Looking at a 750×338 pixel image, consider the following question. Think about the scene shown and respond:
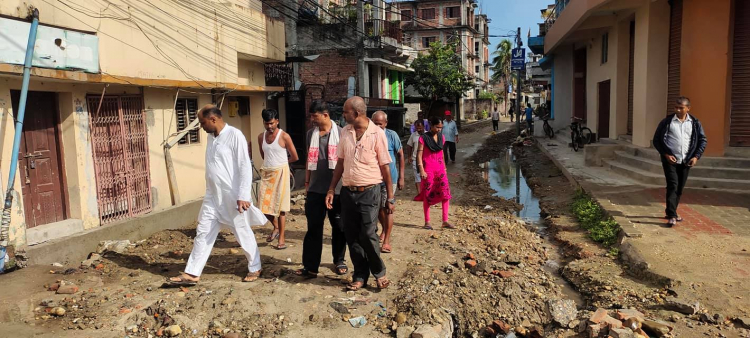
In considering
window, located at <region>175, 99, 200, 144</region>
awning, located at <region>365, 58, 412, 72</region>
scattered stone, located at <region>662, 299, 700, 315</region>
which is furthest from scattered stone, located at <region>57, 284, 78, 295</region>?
awning, located at <region>365, 58, 412, 72</region>

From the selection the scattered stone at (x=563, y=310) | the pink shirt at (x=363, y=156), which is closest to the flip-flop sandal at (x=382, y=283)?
the pink shirt at (x=363, y=156)

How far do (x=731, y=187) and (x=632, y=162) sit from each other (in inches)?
93.7

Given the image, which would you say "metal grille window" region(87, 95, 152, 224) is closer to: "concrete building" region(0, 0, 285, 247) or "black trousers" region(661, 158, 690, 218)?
"concrete building" region(0, 0, 285, 247)

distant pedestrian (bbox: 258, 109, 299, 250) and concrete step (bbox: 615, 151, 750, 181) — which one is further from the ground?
distant pedestrian (bbox: 258, 109, 299, 250)

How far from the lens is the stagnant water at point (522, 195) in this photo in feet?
→ 20.3

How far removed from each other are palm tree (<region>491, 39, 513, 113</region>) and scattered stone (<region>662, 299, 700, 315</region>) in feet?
195

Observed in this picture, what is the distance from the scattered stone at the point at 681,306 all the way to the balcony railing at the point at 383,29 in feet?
66.0

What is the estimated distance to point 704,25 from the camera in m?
9.63

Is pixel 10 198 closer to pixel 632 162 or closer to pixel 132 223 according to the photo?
pixel 132 223

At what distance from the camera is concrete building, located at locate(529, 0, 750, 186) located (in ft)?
31.4

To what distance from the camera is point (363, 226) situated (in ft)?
15.5

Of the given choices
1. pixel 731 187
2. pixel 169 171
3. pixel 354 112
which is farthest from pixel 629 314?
pixel 169 171

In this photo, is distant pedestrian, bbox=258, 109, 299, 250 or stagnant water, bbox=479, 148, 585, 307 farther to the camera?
distant pedestrian, bbox=258, 109, 299, 250

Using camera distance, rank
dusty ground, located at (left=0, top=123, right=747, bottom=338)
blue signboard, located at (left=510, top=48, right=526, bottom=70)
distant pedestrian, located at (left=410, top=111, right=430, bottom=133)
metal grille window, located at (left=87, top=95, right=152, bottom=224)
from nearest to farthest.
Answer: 1. dusty ground, located at (left=0, top=123, right=747, bottom=338)
2. metal grille window, located at (left=87, top=95, right=152, bottom=224)
3. distant pedestrian, located at (left=410, top=111, right=430, bottom=133)
4. blue signboard, located at (left=510, top=48, right=526, bottom=70)
